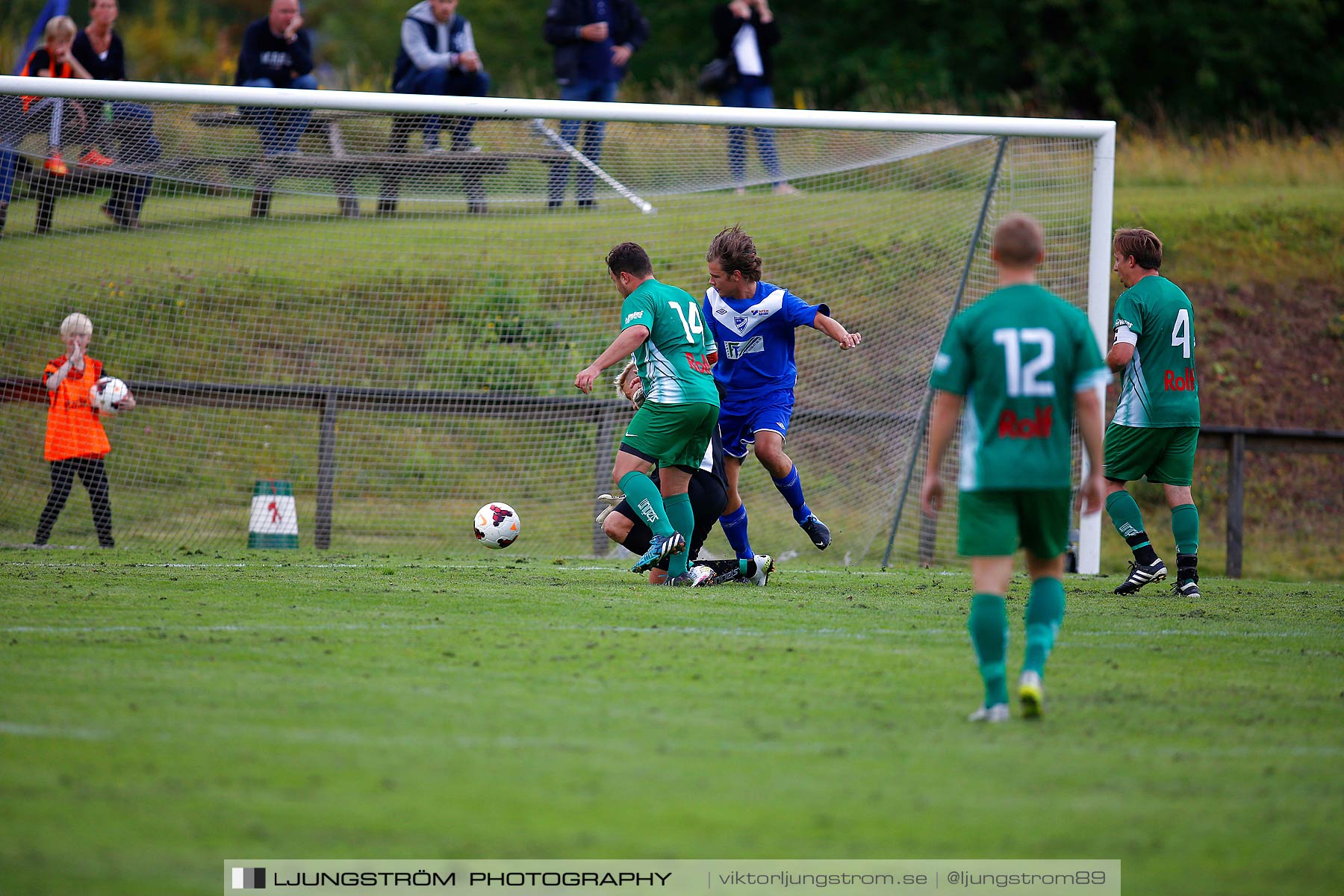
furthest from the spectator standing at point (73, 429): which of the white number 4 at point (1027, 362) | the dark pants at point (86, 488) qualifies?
the white number 4 at point (1027, 362)

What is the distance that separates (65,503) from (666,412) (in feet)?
16.9

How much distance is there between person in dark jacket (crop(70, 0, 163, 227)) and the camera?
9.43 metres

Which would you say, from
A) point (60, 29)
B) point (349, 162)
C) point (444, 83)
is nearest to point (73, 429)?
point (349, 162)

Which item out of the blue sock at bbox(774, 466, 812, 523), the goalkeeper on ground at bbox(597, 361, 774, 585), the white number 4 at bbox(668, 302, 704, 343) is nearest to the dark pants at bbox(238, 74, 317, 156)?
the goalkeeper on ground at bbox(597, 361, 774, 585)

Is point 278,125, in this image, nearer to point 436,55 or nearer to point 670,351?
point 436,55

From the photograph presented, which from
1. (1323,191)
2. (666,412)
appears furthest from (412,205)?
(1323,191)

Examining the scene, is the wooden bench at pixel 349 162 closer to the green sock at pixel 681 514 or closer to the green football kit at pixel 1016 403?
the green sock at pixel 681 514

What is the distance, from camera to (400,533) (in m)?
10.9

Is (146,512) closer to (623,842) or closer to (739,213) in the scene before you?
(739,213)

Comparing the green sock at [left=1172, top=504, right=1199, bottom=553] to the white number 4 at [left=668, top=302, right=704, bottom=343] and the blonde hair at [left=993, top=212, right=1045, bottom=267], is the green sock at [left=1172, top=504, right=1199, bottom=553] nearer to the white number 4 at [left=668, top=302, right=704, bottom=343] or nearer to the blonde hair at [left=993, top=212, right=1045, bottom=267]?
the white number 4 at [left=668, top=302, right=704, bottom=343]

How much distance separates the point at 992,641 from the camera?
443 centimetres

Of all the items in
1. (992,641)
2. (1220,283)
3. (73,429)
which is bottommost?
(992,641)

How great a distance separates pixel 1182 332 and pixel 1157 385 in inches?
13.2

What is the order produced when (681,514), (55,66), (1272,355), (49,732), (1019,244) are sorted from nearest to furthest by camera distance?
(49,732), (1019,244), (681,514), (55,66), (1272,355)
